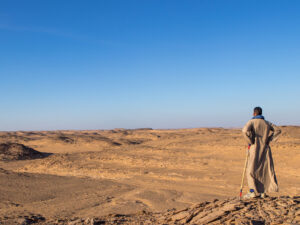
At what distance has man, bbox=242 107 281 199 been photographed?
5922mm

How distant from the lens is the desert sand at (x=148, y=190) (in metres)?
5.32

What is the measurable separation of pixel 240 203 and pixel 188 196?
13.7ft

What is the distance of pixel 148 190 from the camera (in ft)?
Result: 34.0

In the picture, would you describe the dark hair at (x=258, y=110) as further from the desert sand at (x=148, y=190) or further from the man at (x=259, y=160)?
the desert sand at (x=148, y=190)

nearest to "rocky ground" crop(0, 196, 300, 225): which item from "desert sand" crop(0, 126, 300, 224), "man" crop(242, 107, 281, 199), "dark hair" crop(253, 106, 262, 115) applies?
"desert sand" crop(0, 126, 300, 224)

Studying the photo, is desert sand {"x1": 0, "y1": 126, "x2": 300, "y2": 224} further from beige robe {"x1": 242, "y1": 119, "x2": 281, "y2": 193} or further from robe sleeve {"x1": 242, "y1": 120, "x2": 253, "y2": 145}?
robe sleeve {"x1": 242, "y1": 120, "x2": 253, "y2": 145}

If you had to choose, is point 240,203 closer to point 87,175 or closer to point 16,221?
point 16,221

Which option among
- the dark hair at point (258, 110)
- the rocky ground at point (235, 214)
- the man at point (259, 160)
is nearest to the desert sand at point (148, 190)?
the rocky ground at point (235, 214)

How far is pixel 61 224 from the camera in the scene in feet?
20.3

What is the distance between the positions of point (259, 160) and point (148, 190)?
5.29 meters

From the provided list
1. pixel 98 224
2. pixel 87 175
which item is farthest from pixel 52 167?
pixel 98 224

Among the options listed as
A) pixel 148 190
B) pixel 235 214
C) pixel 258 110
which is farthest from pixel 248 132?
pixel 148 190

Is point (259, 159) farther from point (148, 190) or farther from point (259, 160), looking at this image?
A: point (148, 190)

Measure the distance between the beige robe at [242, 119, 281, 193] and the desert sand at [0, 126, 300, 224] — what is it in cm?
39
